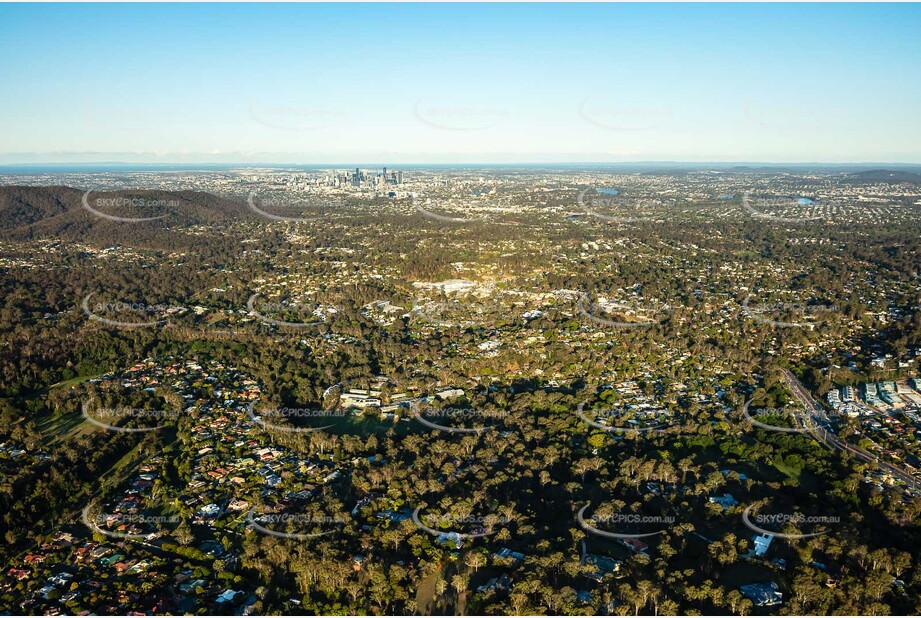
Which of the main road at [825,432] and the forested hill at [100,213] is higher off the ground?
the forested hill at [100,213]

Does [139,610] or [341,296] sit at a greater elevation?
A: [341,296]

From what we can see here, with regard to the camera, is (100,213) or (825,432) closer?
(825,432)

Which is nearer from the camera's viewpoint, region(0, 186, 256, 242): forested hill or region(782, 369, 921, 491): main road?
region(782, 369, 921, 491): main road

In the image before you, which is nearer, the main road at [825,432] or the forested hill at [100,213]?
the main road at [825,432]

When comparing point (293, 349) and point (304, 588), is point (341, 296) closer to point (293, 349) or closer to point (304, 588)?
point (293, 349)

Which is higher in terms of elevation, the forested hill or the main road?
the forested hill

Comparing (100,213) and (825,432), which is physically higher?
(100,213)

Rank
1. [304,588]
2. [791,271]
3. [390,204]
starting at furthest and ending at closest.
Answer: [390,204] → [791,271] → [304,588]

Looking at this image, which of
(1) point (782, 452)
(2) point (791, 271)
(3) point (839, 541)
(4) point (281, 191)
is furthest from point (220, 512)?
(4) point (281, 191)
